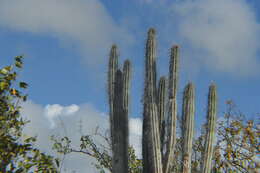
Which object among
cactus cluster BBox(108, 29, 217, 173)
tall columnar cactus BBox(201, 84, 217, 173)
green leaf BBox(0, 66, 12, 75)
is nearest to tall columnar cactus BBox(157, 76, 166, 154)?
cactus cluster BBox(108, 29, 217, 173)

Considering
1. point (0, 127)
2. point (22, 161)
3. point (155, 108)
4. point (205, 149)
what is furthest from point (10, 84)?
point (205, 149)

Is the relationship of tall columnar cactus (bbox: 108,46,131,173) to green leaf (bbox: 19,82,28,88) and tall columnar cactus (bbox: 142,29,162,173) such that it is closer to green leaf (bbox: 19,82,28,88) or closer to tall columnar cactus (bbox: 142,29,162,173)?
tall columnar cactus (bbox: 142,29,162,173)

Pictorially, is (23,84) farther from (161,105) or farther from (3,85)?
(161,105)

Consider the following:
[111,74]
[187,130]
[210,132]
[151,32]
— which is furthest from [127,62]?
[210,132]

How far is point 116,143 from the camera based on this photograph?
9578 mm

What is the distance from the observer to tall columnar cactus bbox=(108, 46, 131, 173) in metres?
9.52

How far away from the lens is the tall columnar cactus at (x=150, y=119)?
29.1 ft

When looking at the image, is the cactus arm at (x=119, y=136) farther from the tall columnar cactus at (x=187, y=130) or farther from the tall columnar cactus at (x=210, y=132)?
the tall columnar cactus at (x=210, y=132)

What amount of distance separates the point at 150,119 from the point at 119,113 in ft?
3.01

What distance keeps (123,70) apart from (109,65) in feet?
1.39

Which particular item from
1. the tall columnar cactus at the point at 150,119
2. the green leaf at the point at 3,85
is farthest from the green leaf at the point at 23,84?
the tall columnar cactus at the point at 150,119

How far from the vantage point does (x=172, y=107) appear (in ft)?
30.6

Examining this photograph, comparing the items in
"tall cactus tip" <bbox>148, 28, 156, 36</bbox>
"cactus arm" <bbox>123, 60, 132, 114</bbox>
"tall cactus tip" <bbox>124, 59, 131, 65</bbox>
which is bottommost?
"cactus arm" <bbox>123, 60, 132, 114</bbox>

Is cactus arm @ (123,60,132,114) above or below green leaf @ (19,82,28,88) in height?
above
